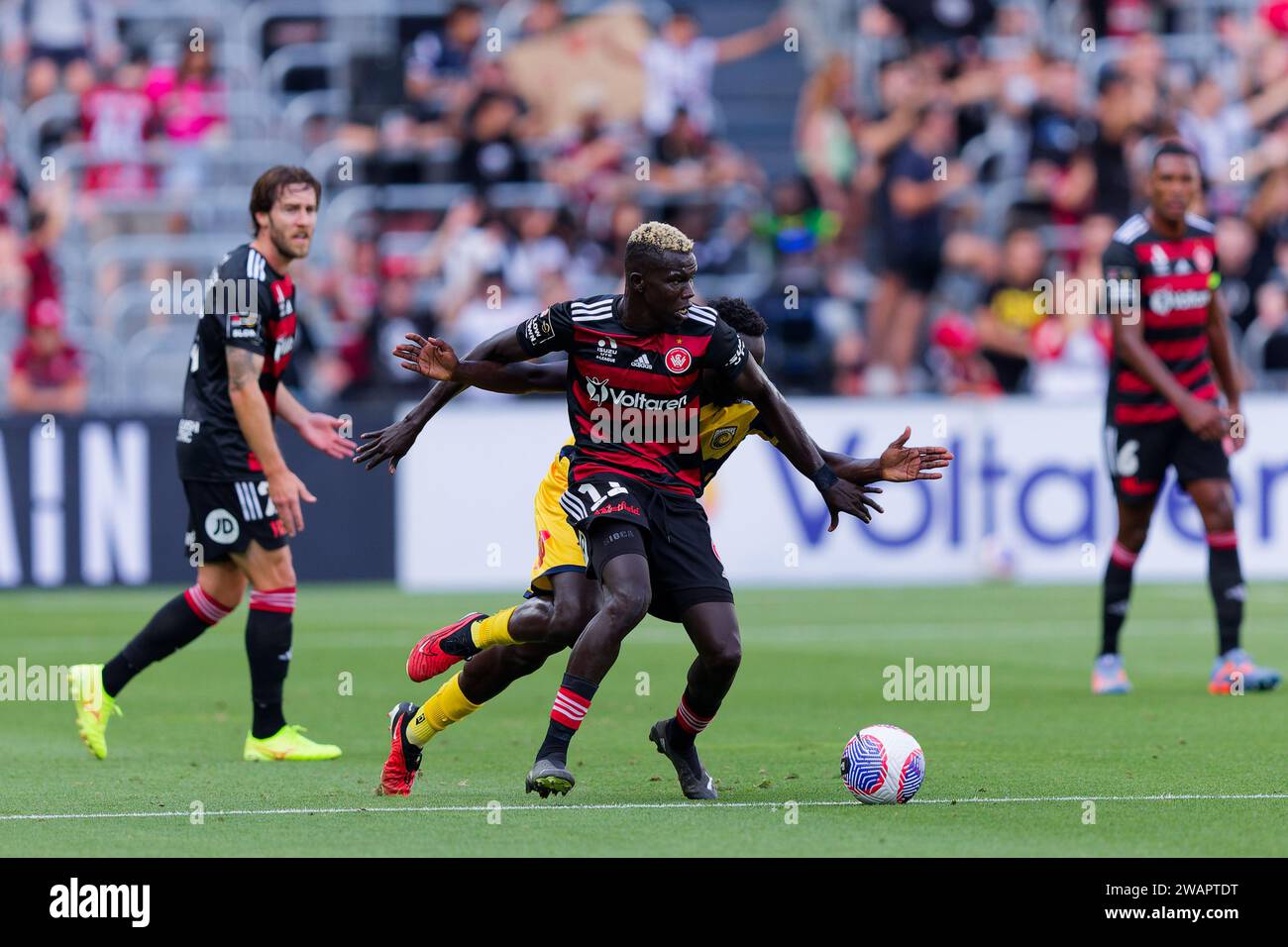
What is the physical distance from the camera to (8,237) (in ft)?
67.1

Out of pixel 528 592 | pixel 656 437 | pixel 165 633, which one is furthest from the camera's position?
pixel 165 633

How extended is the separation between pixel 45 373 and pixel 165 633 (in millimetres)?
10136

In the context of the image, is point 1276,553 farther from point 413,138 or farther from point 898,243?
point 413,138

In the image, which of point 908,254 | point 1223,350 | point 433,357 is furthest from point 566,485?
point 908,254

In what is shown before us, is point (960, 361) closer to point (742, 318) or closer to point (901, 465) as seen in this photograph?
point (742, 318)

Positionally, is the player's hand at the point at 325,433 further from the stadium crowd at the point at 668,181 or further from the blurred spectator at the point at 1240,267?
the blurred spectator at the point at 1240,267

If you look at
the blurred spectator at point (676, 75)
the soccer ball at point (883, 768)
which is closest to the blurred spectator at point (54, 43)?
the blurred spectator at point (676, 75)

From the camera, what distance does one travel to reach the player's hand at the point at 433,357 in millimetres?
7809

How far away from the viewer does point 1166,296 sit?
11.7 m

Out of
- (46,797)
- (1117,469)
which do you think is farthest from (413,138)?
(46,797)

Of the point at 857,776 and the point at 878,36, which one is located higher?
the point at 878,36
